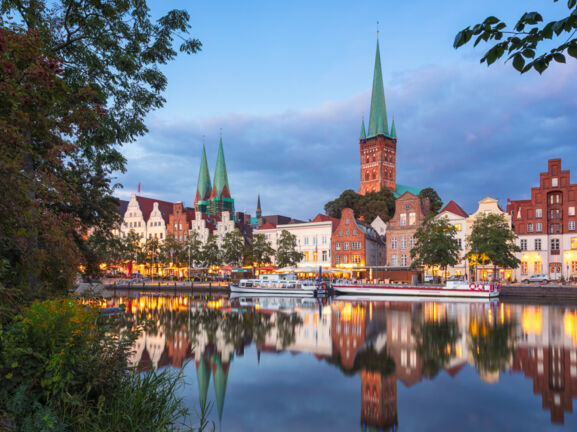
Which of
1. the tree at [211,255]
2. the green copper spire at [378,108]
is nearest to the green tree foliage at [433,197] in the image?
the tree at [211,255]

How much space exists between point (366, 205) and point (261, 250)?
1146 inches

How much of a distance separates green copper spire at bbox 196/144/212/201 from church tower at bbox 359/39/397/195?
54.5 metres

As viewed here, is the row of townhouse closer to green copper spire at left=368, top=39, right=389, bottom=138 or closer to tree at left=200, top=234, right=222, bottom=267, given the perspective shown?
tree at left=200, top=234, right=222, bottom=267

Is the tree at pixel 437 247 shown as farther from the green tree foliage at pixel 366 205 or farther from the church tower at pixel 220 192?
the church tower at pixel 220 192

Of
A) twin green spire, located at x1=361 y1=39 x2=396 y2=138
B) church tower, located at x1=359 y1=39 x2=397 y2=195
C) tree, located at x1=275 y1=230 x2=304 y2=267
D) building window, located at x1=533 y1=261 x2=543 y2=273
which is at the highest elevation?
twin green spire, located at x1=361 y1=39 x2=396 y2=138

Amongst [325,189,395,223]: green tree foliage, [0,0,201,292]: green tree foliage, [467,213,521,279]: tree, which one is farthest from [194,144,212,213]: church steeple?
[0,0,201,292]: green tree foliage

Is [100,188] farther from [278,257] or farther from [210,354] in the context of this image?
[278,257]

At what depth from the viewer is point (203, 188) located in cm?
13212

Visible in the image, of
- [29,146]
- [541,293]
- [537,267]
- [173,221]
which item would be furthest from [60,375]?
[173,221]

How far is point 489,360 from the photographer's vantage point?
59.7 ft

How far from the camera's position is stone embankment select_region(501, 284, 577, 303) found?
5169cm

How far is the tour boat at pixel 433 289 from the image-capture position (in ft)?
178

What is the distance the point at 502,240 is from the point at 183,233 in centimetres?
6513

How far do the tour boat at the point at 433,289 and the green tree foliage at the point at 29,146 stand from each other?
169 feet
